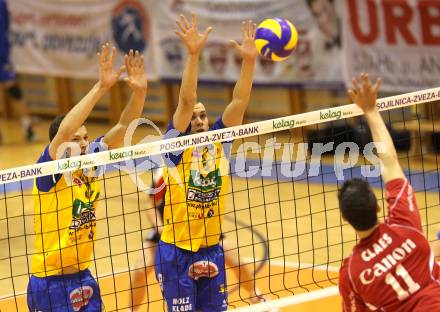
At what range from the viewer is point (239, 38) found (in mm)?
15555

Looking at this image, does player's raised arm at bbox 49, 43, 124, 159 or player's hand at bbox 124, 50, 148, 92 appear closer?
player's raised arm at bbox 49, 43, 124, 159

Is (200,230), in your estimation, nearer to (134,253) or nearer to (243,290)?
(243,290)

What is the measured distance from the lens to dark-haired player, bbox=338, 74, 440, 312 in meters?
5.74

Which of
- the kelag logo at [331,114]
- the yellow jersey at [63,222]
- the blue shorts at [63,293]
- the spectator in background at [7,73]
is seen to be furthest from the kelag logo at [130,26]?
the blue shorts at [63,293]

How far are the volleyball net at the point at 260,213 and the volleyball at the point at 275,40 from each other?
68cm

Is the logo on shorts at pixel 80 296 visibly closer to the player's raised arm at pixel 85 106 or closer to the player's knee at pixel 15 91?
the player's raised arm at pixel 85 106

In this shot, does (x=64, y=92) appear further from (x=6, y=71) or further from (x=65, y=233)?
(x=65, y=233)

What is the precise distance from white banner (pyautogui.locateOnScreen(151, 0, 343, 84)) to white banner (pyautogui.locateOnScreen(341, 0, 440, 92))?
282 millimetres

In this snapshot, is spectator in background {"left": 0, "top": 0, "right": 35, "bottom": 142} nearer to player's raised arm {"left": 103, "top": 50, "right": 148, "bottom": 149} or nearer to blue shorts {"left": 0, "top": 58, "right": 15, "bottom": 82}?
blue shorts {"left": 0, "top": 58, "right": 15, "bottom": 82}

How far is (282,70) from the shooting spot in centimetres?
1529

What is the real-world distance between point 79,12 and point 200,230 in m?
10.6

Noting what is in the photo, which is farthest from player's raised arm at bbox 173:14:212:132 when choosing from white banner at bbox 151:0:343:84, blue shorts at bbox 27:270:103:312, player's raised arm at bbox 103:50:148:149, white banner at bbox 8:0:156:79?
white banner at bbox 8:0:156:79

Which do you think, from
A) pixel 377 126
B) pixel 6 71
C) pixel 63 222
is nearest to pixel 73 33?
pixel 6 71

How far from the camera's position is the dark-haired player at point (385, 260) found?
18.8 ft
